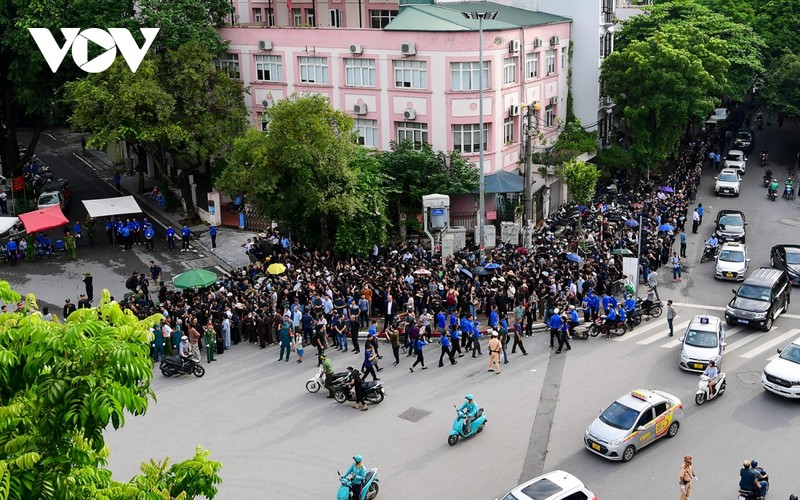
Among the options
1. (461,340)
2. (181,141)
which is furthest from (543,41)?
(461,340)

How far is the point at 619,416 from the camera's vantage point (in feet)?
66.0

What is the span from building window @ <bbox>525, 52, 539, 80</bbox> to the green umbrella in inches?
766

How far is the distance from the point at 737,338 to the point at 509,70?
1782 centimetres

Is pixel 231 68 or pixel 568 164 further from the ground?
pixel 231 68

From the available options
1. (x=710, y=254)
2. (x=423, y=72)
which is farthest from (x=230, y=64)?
(x=710, y=254)

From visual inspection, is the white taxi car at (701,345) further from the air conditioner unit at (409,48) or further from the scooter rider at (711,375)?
the air conditioner unit at (409,48)

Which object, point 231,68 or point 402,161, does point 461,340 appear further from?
point 231,68

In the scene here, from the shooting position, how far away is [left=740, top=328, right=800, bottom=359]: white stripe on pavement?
26.0 m

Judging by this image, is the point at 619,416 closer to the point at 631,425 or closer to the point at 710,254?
the point at 631,425

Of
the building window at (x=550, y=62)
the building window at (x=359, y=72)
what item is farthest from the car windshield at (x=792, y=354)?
the building window at (x=550, y=62)

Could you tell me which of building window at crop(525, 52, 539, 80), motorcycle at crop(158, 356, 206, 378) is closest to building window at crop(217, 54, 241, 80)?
building window at crop(525, 52, 539, 80)

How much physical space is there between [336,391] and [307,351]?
178 inches

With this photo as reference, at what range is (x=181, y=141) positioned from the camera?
131ft

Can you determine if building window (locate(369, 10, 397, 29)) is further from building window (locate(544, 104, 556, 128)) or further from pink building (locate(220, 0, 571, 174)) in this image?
building window (locate(544, 104, 556, 128))
